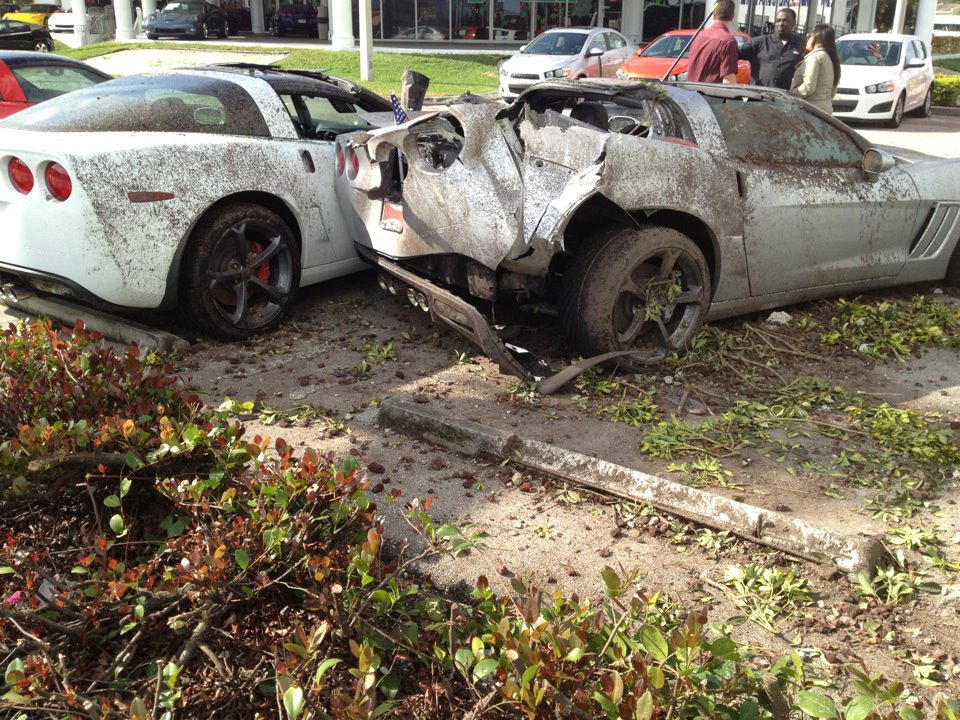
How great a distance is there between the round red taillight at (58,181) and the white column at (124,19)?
33936 millimetres

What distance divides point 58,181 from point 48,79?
5.04 metres

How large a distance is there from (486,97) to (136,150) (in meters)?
2.13

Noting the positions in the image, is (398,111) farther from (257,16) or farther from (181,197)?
(257,16)

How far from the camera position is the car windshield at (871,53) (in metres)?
17.4

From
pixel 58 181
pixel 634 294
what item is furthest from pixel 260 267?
pixel 634 294

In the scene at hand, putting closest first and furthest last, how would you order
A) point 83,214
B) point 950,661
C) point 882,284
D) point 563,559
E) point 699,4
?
point 950,661, point 563,559, point 83,214, point 882,284, point 699,4

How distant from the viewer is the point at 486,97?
5738 millimetres

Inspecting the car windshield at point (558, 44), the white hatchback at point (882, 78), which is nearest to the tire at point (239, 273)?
the white hatchback at point (882, 78)

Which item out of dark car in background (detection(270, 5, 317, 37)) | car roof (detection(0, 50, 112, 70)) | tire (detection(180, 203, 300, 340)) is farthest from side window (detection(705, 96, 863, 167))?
dark car in background (detection(270, 5, 317, 37))

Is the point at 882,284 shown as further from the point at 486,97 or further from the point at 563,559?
the point at 563,559

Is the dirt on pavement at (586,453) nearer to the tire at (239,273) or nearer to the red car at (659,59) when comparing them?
the tire at (239,273)

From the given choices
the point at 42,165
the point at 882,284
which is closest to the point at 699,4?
the point at 882,284

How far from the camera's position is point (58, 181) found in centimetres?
500

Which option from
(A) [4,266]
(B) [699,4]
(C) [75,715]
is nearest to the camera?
(C) [75,715]
